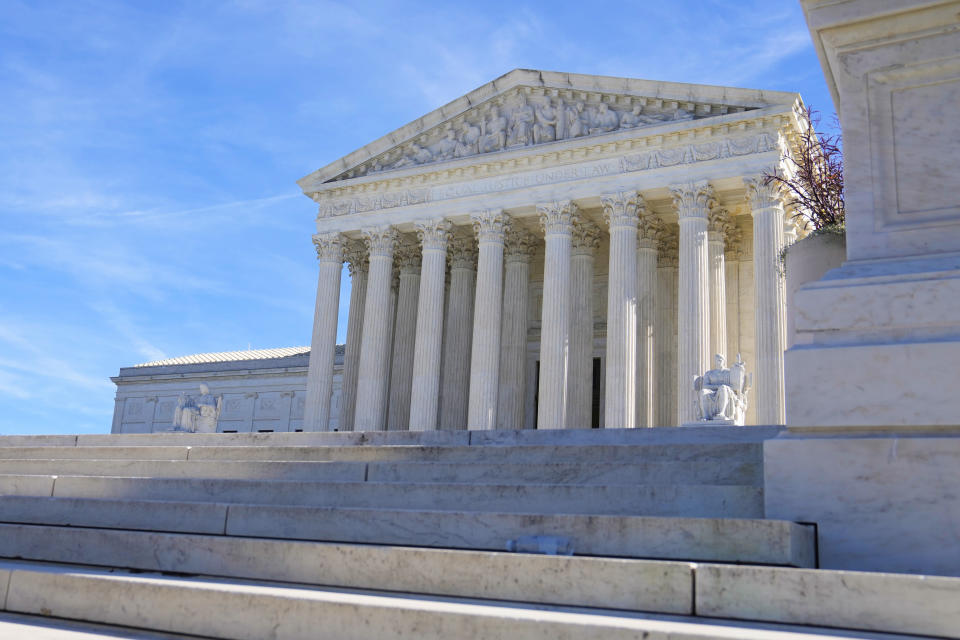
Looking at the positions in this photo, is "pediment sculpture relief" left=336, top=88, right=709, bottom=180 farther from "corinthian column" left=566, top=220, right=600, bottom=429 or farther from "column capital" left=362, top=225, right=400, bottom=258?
"corinthian column" left=566, top=220, right=600, bottom=429

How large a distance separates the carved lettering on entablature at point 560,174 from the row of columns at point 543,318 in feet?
3.57

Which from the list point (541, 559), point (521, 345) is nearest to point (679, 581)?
point (541, 559)

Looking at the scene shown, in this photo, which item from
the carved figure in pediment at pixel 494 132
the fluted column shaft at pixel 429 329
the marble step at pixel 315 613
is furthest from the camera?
the carved figure in pediment at pixel 494 132

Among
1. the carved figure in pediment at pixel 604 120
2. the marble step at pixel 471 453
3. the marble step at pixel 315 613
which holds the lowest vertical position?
the marble step at pixel 315 613

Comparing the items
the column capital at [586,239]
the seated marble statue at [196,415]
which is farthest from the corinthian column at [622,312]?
the seated marble statue at [196,415]

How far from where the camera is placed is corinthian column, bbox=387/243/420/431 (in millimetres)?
39169

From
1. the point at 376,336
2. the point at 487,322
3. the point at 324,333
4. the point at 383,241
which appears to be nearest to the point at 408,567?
the point at 487,322

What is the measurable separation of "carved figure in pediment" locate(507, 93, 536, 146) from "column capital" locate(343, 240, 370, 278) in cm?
879

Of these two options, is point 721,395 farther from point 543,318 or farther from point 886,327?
point 886,327

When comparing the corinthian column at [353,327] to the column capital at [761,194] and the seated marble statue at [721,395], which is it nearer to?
the column capital at [761,194]

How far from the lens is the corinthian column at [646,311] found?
33.2 metres

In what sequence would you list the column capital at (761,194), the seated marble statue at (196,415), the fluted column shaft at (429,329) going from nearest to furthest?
the column capital at (761,194), the seated marble statue at (196,415), the fluted column shaft at (429,329)

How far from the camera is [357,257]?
40688 mm

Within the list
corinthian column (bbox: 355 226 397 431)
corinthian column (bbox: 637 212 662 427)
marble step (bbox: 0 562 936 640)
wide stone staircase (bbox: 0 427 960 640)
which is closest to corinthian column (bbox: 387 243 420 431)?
corinthian column (bbox: 355 226 397 431)
